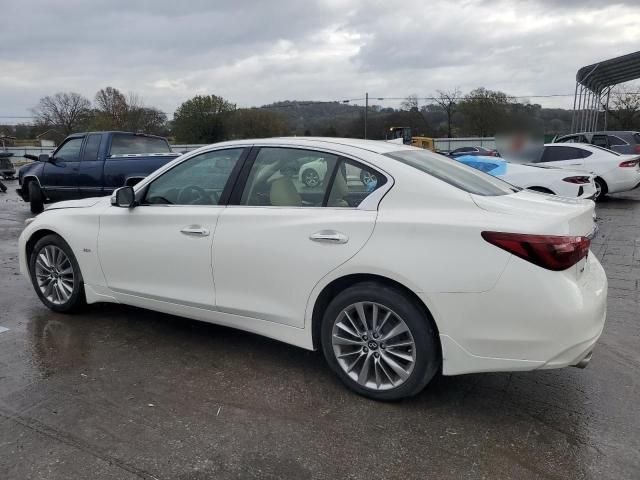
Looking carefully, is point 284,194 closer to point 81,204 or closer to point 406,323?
point 406,323

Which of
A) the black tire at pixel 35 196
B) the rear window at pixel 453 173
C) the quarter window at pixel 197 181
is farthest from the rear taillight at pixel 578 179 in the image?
the black tire at pixel 35 196

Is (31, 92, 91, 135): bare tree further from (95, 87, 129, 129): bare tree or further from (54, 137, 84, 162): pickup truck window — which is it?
(54, 137, 84, 162): pickup truck window

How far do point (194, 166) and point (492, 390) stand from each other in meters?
2.72

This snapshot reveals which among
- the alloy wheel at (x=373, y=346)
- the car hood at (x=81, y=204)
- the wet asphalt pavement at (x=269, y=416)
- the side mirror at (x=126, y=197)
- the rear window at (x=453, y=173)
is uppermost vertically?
the rear window at (x=453, y=173)

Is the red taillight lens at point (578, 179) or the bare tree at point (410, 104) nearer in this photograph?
the red taillight lens at point (578, 179)

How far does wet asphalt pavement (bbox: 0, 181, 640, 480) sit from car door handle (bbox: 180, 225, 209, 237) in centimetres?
94

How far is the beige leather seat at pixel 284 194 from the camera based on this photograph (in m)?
3.47

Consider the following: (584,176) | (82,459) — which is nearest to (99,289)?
(82,459)

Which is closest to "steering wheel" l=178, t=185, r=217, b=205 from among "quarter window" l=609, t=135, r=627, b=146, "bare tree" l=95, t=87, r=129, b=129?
"quarter window" l=609, t=135, r=627, b=146

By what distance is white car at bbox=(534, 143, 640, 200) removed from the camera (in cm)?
1261

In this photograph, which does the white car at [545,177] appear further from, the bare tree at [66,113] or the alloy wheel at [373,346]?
the bare tree at [66,113]

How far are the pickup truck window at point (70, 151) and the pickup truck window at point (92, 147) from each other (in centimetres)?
22

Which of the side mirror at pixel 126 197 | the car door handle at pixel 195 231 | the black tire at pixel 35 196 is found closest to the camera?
the car door handle at pixel 195 231

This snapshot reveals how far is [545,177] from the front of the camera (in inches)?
390
